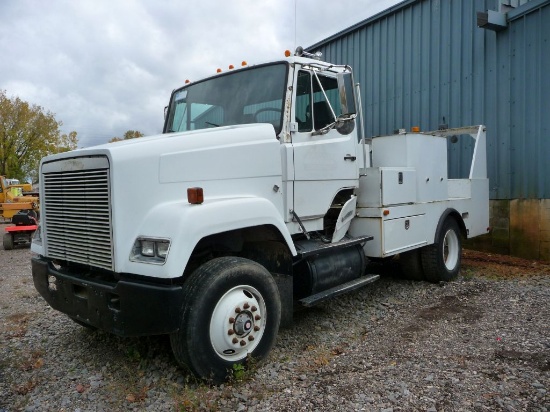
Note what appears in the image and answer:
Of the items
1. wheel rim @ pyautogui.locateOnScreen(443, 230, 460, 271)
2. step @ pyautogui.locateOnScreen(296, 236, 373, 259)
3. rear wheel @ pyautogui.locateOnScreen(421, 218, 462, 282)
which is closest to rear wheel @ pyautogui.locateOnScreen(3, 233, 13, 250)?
step @ pyautogui.locateOnScreen(296, 236, 373, 259)

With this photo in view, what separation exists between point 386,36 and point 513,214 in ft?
16.0

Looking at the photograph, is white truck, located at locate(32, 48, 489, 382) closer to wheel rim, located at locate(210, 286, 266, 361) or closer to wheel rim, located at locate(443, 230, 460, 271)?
wheel rim, located at locate(210, 286, 266, 361)

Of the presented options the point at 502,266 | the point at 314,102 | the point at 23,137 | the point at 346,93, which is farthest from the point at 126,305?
the point at 23,137

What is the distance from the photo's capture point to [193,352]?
3184 millimetres

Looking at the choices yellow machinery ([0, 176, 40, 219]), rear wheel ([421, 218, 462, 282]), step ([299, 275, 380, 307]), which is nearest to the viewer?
step ([299, 275, 380, 307])

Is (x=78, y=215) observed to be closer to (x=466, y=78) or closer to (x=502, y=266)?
(x=502, y=266)

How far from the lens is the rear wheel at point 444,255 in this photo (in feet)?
20.6

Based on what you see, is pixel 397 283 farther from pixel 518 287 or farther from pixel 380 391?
pixel 380 391

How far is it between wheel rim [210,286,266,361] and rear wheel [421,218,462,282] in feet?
11.5

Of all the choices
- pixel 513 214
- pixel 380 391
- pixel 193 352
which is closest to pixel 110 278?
pixel 193 352

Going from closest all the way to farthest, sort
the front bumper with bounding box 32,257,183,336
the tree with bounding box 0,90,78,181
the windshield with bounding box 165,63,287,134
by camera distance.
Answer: the front bumper with bounding box 32,257,183,336 < the windshield with bounding box 165,63,287,134 < the tree with bounding box 0,90,78,181

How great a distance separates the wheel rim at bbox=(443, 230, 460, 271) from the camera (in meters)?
6.78

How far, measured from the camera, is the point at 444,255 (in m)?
6.73

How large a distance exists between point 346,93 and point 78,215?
9.18 ft
